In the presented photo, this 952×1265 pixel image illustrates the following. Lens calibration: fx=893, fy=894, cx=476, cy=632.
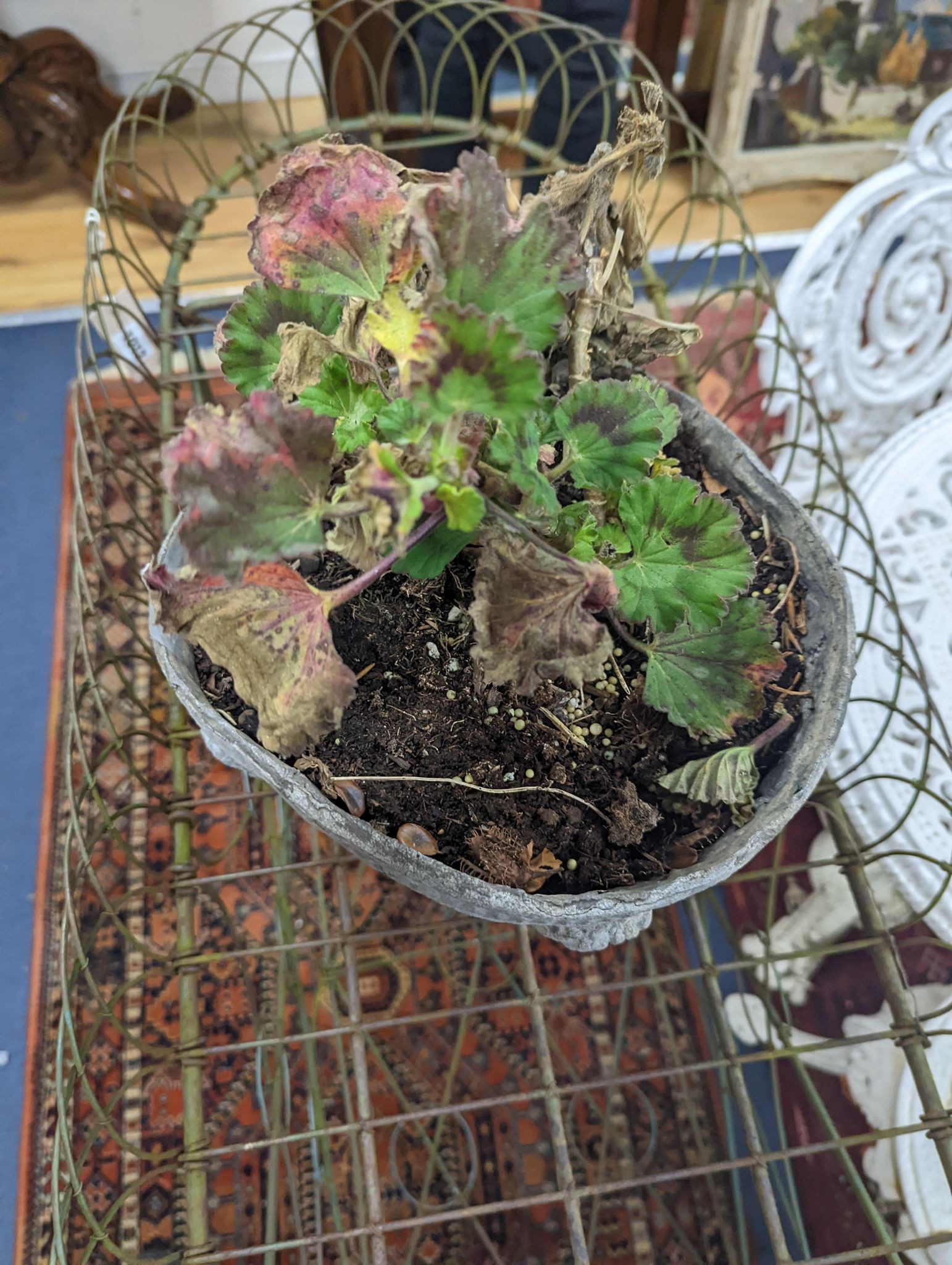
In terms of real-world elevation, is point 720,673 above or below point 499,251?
below

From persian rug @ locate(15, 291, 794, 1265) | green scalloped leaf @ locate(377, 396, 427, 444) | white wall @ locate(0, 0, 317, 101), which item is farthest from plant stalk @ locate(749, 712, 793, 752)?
white wall @ locate(0, 0, 317, 101)

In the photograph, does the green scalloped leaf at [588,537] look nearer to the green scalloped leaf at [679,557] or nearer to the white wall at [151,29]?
the green scalloped leaf at [679,557]

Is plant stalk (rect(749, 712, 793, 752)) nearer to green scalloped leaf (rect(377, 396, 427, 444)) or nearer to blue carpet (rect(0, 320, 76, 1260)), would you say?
green scalloped leaf (rect(377, 396, 427, 444))

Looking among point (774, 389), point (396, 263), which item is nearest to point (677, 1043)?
point (774, 389)

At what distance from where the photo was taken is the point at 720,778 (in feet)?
1.97

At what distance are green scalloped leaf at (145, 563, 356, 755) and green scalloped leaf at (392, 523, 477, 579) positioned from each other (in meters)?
0.06

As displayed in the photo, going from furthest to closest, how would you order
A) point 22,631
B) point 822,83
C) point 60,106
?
1. point 822,83
2. point 60,106
3. point 22,631

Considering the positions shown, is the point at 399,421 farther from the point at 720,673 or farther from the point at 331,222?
the point at 720,673

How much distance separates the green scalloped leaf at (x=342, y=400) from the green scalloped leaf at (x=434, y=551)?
7 centimetres

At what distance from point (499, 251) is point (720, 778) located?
1.18 feet

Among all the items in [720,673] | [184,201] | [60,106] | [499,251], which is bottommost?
[720,673]

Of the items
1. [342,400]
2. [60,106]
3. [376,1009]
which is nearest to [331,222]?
[342,400]

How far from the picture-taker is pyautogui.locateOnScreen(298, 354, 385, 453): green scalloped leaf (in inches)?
21.2

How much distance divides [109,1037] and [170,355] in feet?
2.77
